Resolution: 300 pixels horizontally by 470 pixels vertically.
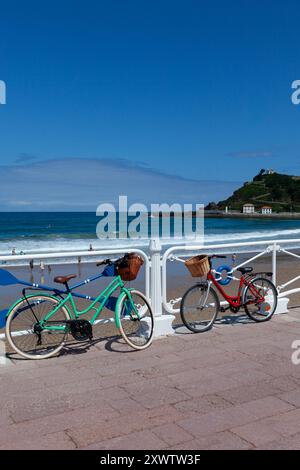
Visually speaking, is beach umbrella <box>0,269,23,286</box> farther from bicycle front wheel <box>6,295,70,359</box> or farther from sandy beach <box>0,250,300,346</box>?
sandy beach <box>0,250,300,346</box>

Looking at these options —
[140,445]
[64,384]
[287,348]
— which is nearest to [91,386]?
[64,384]

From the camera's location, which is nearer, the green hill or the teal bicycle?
the teal bicycle

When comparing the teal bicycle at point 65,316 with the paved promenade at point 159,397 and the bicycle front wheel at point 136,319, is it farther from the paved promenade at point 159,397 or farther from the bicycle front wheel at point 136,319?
the paved promenade at point 159,397

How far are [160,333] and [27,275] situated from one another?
13.9m

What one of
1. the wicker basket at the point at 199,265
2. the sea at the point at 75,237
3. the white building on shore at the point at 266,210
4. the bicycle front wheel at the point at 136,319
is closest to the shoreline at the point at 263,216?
the white building on shore at the point at 266,210

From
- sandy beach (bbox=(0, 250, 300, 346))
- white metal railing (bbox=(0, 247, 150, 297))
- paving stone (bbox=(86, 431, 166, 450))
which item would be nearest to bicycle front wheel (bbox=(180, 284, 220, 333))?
white metal railing (bbox=(0, 247, 150, 297))

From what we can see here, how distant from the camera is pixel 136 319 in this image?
565 centimetres

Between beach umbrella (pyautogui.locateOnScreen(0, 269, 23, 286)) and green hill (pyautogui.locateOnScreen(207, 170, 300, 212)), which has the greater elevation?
green hill (pyautogui.locateOnScreen(207, 170, 300, 212))

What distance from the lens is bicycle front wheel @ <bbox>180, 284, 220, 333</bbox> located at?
6078 mm

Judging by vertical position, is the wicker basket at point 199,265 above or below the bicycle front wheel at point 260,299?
above

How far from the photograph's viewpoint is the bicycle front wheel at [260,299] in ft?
21.8

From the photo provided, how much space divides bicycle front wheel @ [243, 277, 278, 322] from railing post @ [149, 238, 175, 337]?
4.07 feet

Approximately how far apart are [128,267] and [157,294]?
0.77 meters
